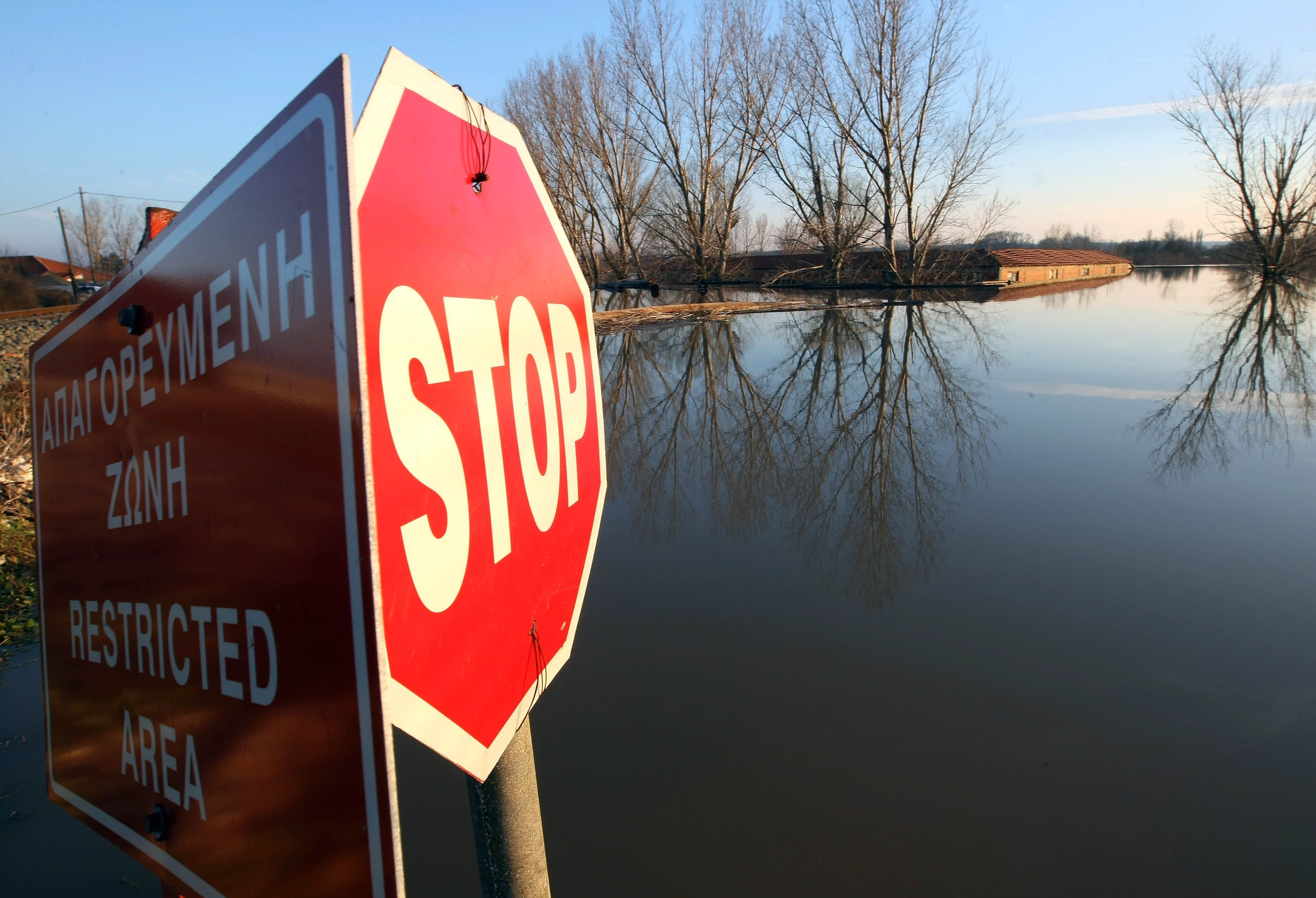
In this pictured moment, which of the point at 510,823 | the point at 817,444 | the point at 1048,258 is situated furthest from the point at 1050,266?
the point at 510,823

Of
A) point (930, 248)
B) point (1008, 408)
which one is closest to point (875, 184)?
point (930, 248)

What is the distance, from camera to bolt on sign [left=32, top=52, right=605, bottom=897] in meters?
0.58

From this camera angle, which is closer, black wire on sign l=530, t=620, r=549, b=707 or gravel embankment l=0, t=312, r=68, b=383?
black wire on sign l=530, t=620, r=549, b=707

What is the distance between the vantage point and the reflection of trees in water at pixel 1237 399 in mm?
6922

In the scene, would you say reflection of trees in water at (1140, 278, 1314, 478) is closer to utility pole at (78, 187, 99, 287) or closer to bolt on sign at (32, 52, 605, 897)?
bolt on sign at (32, 52, 605, 897)

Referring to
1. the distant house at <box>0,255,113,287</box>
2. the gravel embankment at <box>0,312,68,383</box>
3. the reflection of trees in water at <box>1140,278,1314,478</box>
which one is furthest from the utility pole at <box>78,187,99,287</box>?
the reflection of trees in water at <box>1140,278,1314,478</box>

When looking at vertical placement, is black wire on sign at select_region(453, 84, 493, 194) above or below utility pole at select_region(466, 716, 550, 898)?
above

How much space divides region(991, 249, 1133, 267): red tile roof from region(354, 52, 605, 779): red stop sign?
32.9m

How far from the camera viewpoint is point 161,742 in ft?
2.80

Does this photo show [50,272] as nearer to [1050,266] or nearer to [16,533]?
[16,533]

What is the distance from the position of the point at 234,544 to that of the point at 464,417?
0.85 ft

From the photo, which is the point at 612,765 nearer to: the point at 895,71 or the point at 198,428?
the point at 198,428

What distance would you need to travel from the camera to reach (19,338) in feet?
36.3

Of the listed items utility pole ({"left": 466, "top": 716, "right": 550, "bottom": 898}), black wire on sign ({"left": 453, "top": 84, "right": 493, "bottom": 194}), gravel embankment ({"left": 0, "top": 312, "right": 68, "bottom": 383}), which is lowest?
utility pole ({"left": 466, "top": 716, "right": 550, "bottom": 898})
